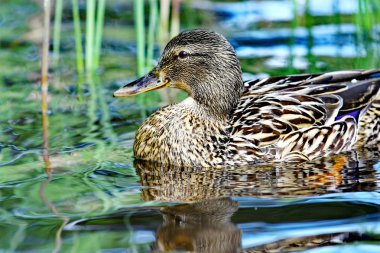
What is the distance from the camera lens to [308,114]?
869 centimetres

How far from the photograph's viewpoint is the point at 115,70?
1240 cm

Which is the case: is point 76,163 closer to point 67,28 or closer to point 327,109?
point 327,109

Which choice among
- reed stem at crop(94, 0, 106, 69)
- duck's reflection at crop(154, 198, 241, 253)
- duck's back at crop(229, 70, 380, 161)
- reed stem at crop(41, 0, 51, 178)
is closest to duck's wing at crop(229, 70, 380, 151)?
duck's back at crop(229, 70, 380, 161)

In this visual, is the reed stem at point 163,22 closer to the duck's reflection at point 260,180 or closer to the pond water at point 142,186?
the pond water at point 142,186

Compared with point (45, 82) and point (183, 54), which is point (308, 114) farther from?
point (45, 82)

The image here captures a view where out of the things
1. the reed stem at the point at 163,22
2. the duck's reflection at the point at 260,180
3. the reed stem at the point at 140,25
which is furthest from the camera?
the reed stem at the point at 163,22

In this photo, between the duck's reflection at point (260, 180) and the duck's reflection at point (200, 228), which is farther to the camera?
the duck's reflection at point (260, 180)

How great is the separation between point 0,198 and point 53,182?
0.56 m

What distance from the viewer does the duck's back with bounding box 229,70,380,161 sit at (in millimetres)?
8547

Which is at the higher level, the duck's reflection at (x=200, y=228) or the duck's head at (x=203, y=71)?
the duck's head at (x=203, y=71)

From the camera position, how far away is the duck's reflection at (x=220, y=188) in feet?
21.0

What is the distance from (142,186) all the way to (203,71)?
1503mm

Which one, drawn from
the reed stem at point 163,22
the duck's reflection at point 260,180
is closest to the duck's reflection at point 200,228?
the duck's reflection at point 260,180

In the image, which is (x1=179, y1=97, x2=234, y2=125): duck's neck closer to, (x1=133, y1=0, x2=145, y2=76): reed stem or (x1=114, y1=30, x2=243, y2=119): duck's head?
(x1=114, y1=30, x2=243, y2=119): duck's head
